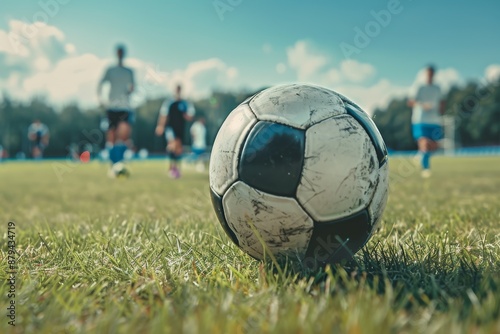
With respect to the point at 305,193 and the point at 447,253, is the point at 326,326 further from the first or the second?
the point at 447,253

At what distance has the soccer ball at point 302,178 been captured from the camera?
197cm

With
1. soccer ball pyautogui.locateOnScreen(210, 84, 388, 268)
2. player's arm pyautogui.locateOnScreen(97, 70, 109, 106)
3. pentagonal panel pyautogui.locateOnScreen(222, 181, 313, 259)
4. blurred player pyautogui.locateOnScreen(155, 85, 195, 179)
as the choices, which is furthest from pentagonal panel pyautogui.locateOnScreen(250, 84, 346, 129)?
blurred player pyautogui.locateOnScreen(155, 85, 195, 179)

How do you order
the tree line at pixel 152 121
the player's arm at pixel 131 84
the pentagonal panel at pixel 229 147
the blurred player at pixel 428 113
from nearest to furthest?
the pentagonal panel at pixel 229 147
the player's arm at pixel 131 84
the blurred player at pixel 428 113
the tree line at pixel 152 121

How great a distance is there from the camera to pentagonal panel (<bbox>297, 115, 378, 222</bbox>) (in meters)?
1.96

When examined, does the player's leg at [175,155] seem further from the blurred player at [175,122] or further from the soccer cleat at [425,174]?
the soccer cleat at [425,174]

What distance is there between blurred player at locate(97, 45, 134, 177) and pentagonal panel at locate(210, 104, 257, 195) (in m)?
8.70

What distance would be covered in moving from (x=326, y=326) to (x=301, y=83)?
51.8 inches

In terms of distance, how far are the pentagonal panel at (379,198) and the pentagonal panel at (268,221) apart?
328mm

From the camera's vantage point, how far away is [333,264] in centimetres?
210

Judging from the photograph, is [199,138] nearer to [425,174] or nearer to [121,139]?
[121,139]

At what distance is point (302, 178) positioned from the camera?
1962 millimetres

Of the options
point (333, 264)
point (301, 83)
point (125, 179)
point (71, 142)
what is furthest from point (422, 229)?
point (71, 142)

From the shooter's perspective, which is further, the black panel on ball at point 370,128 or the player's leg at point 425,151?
the player's leg at point 425,151

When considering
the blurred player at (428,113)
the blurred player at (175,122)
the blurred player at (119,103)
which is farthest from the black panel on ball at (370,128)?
the blurred player at (175,122)
